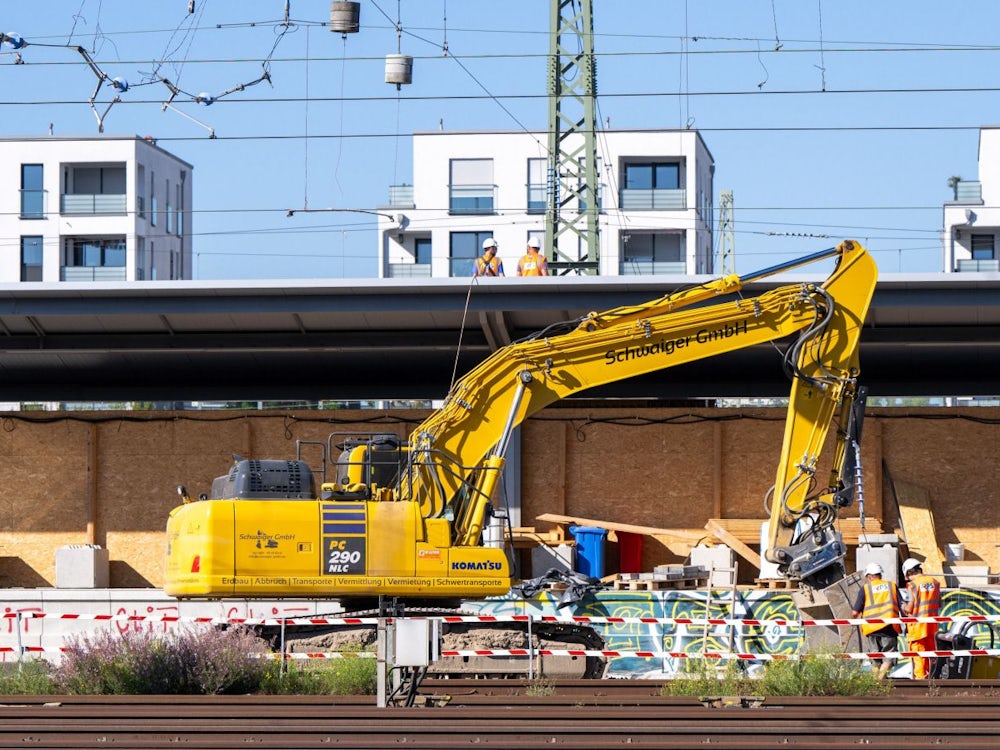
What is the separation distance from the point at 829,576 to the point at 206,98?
1835cm

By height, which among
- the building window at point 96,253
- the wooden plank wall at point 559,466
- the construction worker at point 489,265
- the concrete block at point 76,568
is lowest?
the concrete block at point 76,568

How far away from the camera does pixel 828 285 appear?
18875 millimetres

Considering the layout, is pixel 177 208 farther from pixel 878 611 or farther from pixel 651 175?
pixel 878 611

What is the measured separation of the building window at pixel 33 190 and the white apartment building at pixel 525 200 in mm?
15815

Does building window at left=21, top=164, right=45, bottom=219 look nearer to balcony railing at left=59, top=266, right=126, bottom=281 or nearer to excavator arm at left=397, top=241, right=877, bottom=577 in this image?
balcony railing at left=59, top=266, right=126, bottom=281

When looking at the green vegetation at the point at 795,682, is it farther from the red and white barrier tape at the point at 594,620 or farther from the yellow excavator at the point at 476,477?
the yellow excavator at the point at 476,477

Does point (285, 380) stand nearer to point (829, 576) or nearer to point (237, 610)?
point (237, 610)

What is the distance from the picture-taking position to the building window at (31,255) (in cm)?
7250

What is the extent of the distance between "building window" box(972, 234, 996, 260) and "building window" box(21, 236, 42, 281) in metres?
43.5

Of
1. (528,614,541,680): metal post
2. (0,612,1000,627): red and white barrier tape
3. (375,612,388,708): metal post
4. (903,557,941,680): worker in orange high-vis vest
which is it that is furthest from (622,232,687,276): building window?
(375,612,388,708): metal post

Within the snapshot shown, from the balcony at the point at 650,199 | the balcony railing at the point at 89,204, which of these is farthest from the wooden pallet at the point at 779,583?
the balcony railing at the point at 89,204

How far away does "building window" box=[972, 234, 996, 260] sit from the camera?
71.1 meters

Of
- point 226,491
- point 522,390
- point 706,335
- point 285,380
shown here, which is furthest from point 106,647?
point 285,380

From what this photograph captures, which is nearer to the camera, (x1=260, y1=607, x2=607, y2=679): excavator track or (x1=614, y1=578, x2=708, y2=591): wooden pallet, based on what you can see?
(x1=260, y1=607, x2=607, y2=679): excavator track
